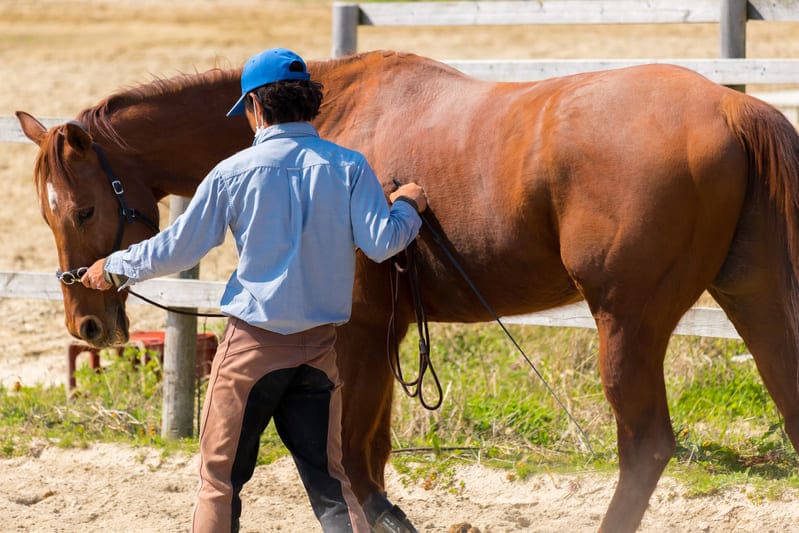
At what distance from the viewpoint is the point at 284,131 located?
10.5 ft

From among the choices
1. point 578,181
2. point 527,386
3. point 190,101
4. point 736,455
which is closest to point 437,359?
point 527,386

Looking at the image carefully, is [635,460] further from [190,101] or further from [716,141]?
[190,101]

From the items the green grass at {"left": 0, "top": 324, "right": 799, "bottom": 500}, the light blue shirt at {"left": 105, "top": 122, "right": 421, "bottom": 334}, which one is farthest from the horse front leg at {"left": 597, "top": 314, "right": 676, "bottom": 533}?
the green grass at {"left": 0, "top": 324, "right": 799, "bottom": 500}

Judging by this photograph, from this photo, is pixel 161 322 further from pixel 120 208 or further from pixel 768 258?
pixel 768 258

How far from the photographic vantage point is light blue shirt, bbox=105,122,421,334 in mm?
3125

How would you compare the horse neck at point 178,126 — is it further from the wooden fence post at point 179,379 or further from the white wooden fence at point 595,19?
the white wooden fence at point 595,19

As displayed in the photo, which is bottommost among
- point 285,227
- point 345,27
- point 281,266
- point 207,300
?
point 207,300

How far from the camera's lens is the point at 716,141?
10.6 ft

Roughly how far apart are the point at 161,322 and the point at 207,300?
2.40 meters

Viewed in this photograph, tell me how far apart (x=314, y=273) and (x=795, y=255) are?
1.49 metres

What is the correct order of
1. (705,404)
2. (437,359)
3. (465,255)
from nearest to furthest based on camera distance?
(465,255) < (705,404) < (437,359)

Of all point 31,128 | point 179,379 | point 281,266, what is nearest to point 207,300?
point 179,379

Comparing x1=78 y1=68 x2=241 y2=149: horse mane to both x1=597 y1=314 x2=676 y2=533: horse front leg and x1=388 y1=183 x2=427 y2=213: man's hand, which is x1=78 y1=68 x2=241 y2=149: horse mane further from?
x1=597 y1=314 x2=676 y2=533: horse front leg

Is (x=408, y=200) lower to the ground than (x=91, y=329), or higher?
higher
